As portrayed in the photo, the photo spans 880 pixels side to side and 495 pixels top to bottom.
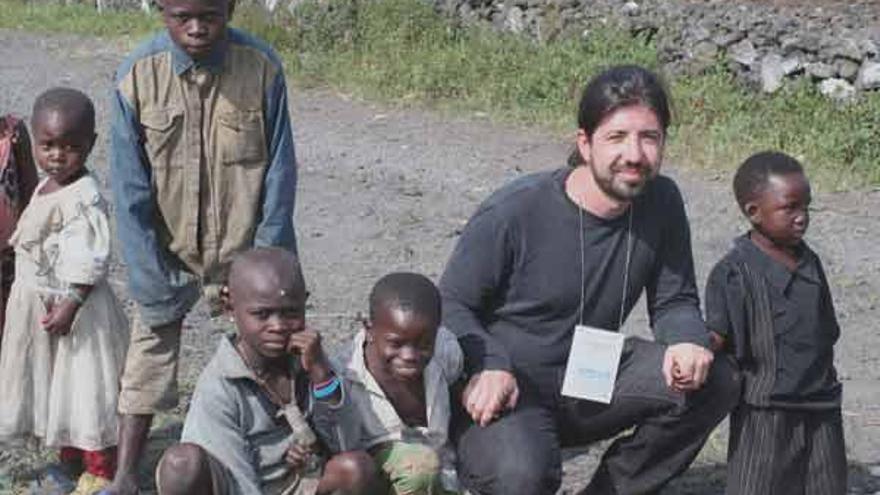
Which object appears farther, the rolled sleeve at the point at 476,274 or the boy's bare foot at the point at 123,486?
Answer: the boy's bare foot at the point at 123,486

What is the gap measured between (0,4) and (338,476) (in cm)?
1479

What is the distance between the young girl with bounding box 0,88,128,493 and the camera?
4.49m

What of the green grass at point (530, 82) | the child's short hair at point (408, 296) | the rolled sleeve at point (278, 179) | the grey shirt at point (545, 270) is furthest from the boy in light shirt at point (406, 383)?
the green grass at point (530, 82)

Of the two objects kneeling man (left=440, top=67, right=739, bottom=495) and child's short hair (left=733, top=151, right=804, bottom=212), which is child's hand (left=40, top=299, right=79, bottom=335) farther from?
child's short hair (left=733, top=151, right=804, bottom=212)

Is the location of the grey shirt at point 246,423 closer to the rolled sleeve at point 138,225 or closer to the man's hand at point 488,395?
the man's hand at point 488,395

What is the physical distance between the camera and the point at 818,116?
9.19 m

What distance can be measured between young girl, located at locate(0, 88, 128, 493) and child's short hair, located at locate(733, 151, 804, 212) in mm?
1813

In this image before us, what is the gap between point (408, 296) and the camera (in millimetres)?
3832

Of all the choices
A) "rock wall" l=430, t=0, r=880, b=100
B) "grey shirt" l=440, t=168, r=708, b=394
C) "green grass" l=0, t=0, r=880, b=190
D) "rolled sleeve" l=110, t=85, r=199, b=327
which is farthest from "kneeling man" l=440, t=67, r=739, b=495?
"rock wall" l=430, t=0, r=880, b=100

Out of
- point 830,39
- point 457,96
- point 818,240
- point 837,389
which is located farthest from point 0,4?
point 837,389

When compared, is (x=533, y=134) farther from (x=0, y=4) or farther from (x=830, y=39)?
(x=0, y=4)

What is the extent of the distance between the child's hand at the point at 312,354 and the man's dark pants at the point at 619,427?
1.91 ft

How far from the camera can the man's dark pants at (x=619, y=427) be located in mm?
4059

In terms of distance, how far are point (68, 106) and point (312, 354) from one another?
1250 millimetres
